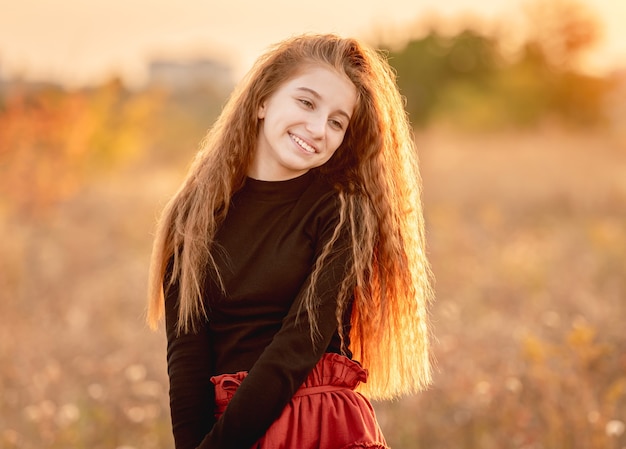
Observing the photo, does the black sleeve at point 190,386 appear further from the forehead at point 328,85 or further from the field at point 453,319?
the field at point 453,319

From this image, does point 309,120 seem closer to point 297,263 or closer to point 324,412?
point 297,263

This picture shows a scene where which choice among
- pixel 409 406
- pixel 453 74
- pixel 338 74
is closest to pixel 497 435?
pixel 409 406

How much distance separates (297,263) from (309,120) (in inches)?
13.6

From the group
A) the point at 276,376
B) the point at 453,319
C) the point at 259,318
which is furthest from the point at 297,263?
the point at 453,319

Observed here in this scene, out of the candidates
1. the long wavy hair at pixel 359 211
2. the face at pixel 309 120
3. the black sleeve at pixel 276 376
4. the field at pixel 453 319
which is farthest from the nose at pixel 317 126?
the field at pixel 453 319

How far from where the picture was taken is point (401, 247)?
7.13ft

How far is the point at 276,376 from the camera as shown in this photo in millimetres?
1897

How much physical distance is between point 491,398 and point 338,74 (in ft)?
7.18

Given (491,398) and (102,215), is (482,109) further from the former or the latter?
(491,398)

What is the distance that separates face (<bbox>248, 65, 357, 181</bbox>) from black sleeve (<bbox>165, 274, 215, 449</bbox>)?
0.44 meters

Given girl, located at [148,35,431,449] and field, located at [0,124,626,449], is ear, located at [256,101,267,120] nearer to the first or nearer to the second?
girl, located at [148,35,431,449]

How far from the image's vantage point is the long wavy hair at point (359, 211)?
6.93ft

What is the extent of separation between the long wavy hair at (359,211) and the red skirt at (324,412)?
15 cm

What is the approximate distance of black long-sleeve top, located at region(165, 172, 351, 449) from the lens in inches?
74.8
